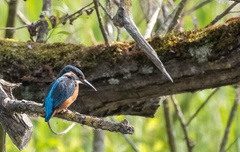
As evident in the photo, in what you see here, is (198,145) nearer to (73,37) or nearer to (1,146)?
(73,37)

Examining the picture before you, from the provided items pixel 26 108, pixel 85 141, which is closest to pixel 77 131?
pixel 85 141

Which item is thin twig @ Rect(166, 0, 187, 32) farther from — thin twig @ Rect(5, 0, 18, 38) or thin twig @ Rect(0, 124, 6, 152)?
thin twig @ Rect(0, 124, 6, 152)

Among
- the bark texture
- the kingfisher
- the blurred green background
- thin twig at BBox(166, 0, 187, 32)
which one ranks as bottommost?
the blurred green background

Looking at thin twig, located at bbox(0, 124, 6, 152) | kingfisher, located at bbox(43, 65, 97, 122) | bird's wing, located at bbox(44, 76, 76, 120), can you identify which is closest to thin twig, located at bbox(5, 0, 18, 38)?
thin twig, located at bbox(0, 124, 6, 152)

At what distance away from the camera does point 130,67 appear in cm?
340

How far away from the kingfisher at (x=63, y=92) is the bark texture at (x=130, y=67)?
0.26 m

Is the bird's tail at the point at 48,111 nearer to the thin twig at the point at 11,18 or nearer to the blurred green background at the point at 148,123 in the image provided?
the thin twig at the point at 11,18

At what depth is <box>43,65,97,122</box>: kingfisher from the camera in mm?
2828

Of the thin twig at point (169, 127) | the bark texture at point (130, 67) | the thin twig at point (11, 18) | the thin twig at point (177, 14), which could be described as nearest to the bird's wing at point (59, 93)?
the bark texture at point (130, 67)

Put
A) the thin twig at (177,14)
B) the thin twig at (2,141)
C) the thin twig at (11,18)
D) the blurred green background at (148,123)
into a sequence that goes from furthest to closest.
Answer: the blurred green background at (148,123)
the thin twig at (11,18)
the thin twig at (177,14)
the thin twig at (2,141)

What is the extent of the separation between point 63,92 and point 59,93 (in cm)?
2

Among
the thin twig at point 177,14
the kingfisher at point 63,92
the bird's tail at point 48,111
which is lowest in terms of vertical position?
the thin twig at point 177,14

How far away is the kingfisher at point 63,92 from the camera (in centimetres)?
283

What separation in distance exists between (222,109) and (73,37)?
1.82m
